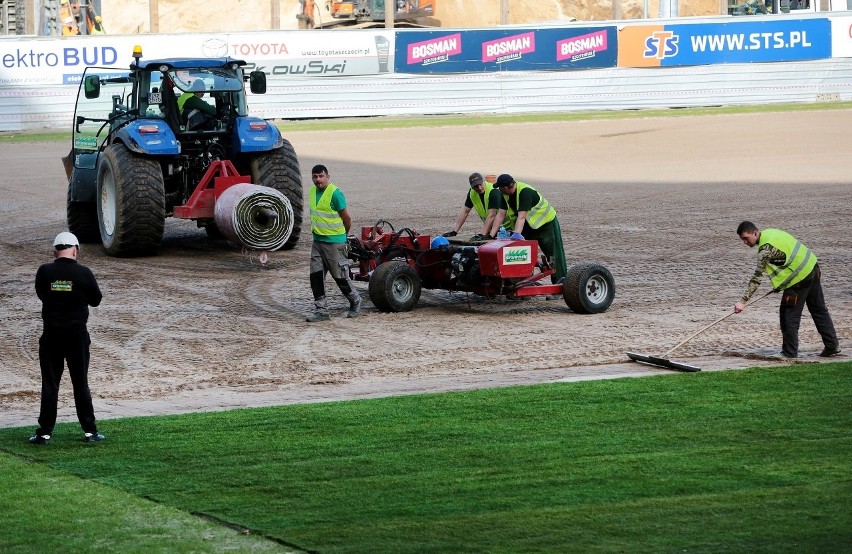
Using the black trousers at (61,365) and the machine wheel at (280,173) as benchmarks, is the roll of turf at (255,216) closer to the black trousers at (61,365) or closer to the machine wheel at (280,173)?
the machine wheel at (280,173)

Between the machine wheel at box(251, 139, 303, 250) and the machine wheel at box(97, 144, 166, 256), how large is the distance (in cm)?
128

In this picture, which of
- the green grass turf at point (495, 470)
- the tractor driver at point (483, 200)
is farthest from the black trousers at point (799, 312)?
the tractor driver at point (483, 200)

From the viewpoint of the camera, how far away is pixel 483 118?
3794 centimetres

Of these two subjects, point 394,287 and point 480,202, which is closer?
point 394,287

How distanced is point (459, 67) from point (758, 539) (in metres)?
32.7

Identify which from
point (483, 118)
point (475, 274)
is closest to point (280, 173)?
point (475, 274)

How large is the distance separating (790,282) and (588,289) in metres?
2.88

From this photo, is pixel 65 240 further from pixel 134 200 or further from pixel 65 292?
pixel 134 200

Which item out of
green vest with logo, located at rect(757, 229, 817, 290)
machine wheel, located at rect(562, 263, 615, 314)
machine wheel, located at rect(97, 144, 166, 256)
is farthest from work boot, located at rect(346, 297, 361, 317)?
green vest with logo, located at rect(757, 229, 817, 290)

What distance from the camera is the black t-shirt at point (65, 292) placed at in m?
9.31

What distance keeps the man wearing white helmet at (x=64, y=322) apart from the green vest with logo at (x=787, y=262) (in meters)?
5.99

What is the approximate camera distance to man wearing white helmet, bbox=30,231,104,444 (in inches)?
367

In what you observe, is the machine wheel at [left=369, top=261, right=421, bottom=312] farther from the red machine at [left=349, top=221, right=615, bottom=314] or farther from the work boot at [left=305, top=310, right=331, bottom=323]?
the work boot at [left=305, top=310, right=331, bottom=323]

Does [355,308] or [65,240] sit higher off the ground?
[65,240]
